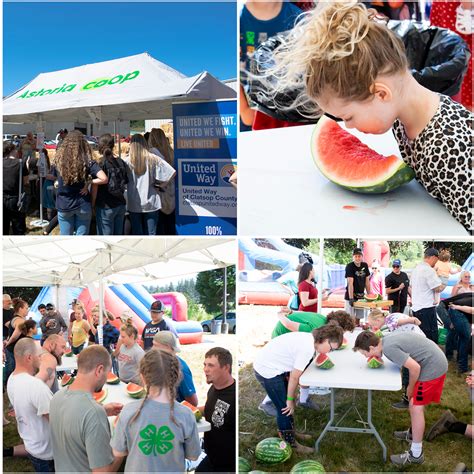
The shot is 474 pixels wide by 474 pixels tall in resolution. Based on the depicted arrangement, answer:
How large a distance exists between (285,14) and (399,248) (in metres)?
1.35

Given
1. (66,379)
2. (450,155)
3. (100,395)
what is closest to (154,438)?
(100,395)

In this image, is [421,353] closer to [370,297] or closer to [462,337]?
[462,337]

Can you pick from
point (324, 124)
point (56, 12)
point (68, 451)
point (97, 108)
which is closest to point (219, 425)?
point (68, 451)

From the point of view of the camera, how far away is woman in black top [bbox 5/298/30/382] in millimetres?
3412

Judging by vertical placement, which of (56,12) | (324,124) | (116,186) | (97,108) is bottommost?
(116,186)

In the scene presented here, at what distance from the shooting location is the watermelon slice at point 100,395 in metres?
3.21

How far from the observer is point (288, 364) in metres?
3.25

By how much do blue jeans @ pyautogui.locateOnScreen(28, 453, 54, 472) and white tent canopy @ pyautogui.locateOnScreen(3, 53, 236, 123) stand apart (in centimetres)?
233

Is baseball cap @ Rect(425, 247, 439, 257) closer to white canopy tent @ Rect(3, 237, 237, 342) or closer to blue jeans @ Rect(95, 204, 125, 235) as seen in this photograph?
white canopy tent @ Rect(3, 237, 237, 342)

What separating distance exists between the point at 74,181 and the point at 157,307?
0.97 metres

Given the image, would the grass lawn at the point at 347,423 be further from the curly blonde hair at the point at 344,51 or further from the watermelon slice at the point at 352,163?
the curly blonde hair at the point at 344,51

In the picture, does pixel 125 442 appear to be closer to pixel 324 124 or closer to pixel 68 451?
pixel 68 451

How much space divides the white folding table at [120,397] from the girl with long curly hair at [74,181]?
997 mm

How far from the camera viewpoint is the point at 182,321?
11.0 ft
